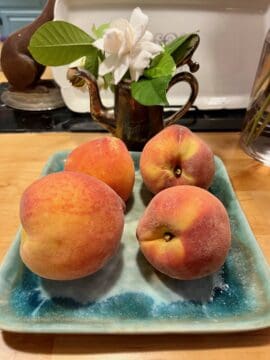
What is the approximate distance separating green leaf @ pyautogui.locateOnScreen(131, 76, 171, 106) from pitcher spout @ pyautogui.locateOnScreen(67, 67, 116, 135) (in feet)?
0.22

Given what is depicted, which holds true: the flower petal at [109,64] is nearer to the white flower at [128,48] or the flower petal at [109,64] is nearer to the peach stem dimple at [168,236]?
the white flower at [128,48]

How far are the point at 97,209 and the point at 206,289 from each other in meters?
0.12

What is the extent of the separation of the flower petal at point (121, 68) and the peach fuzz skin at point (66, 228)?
0.67ft

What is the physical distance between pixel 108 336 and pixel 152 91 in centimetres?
29

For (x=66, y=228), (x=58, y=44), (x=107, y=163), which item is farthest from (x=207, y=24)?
(x=66, y=228)

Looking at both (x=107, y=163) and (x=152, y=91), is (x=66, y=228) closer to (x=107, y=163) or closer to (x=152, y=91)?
(x=107, y=163)

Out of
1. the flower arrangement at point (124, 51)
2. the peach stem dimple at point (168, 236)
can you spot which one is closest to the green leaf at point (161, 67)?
the flower arrangement at point (124, 51)

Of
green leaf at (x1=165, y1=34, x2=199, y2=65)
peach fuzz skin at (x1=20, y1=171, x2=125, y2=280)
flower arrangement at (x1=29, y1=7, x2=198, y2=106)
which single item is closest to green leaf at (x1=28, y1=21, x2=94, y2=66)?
flower arrangement at (x1=29, y1=7, x2=198, y2=106)

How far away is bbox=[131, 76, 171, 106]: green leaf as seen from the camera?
0.46 meters

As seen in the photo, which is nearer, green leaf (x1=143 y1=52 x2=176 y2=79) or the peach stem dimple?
the peach stem dimple

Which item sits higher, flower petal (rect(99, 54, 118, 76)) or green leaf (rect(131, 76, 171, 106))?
flower petal (rect(99, 54, 118, 76))

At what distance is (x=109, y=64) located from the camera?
0.48m

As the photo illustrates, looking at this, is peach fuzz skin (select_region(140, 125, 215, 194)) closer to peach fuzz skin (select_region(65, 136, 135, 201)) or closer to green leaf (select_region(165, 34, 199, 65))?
peach fuzz skin (select_region(65, 136, 135, 201))

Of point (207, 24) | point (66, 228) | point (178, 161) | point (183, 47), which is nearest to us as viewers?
point (66, 228)
